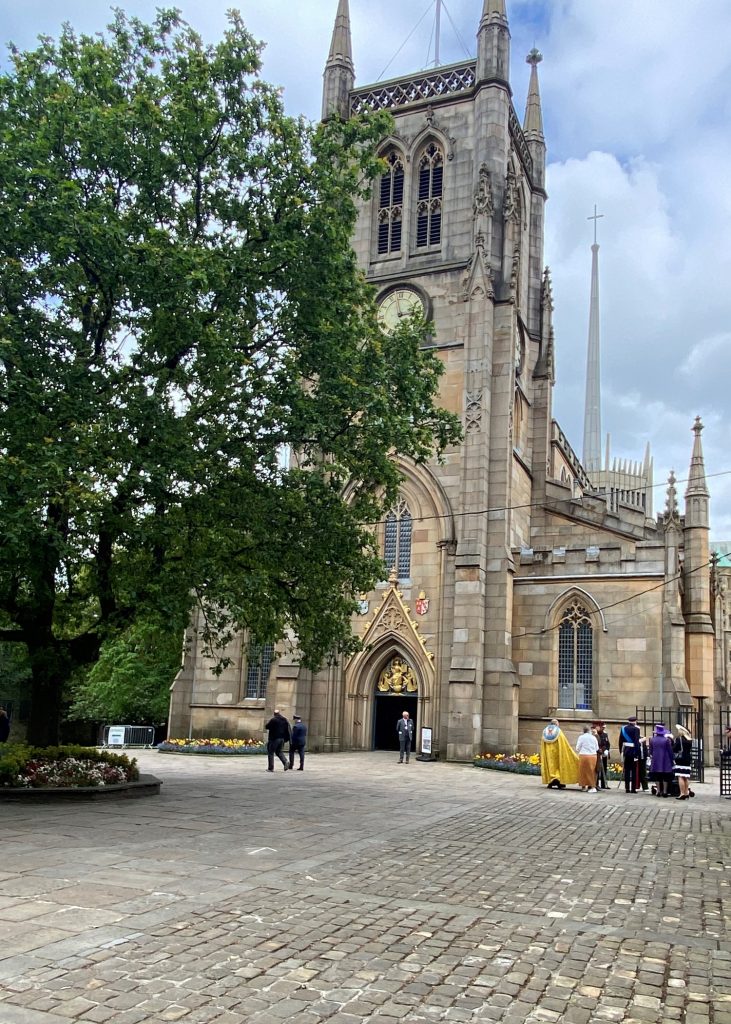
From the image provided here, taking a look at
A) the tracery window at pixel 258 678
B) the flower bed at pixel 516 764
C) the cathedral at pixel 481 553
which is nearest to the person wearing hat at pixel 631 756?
the flower bed at pixel 516 764

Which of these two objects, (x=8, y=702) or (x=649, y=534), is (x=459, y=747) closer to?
(x=649, y=534)

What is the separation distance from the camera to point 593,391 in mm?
129875

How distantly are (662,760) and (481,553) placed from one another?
10830 millimetres

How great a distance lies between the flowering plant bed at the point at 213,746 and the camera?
29562 mm

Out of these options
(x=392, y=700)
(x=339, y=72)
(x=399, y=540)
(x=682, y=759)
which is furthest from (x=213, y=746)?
(x=339, y=72)

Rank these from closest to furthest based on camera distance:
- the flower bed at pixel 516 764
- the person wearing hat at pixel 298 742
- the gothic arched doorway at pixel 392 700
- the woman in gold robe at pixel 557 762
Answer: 1. the woman in gold robe at pixel 557 762
2. the person wearing hat at pixel 298 742
3. the flower bed at pixel 516 764
4. the gothic arched doorway at pixel 392 700

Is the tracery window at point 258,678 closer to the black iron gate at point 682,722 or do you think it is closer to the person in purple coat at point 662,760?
the black iron gate at point 682,722

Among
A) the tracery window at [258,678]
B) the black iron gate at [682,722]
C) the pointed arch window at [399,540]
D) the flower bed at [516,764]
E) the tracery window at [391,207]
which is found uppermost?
the tracery window at [391,207]

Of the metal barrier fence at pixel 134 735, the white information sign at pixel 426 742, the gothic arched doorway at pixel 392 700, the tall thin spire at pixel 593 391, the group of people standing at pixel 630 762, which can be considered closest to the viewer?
Result: the group of people standing at pixel 630 762

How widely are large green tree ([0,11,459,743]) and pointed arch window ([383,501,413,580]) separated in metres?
13.5

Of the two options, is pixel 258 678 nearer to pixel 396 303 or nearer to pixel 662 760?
pixel 396 303

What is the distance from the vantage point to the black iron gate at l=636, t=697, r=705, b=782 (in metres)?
24.7

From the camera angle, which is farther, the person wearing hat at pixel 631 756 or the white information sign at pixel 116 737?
the white information sign at pixel 116 737

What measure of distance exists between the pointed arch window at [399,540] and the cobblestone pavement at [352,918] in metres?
17.7
